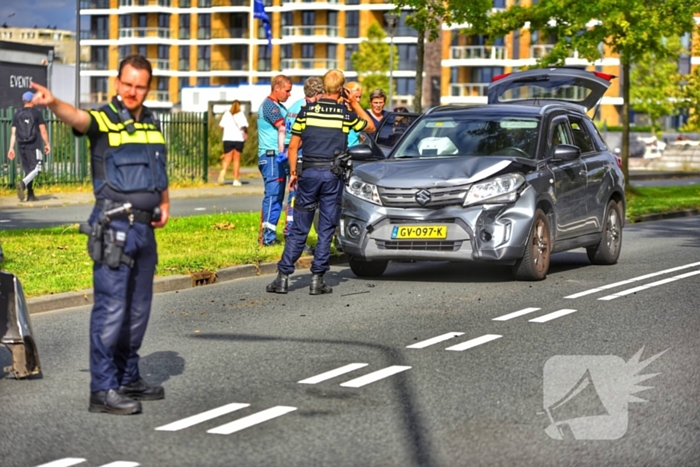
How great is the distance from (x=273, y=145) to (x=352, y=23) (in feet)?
281

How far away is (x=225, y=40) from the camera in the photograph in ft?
335

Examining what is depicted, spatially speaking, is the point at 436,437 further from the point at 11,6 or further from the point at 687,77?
the point at 687,77

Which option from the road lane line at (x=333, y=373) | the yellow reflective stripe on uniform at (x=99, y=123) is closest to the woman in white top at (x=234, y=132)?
the road lane line at (x=333, y=373)

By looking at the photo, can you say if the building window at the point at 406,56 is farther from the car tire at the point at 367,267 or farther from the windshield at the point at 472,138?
the car tire at the point at 367,267

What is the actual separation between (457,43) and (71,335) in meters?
86.6

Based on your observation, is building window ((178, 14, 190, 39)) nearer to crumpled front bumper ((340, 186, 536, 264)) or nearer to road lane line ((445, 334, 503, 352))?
crumpled front bumper ((340, 186, 536, 264))

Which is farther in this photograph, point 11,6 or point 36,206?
point 11,6

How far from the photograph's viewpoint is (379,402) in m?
7.36

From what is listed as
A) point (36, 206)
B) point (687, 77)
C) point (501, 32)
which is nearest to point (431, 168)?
point (36, 206)

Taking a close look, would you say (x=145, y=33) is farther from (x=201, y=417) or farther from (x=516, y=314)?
(x=201, y=417)

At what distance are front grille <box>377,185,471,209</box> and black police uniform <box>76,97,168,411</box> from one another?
5760mm

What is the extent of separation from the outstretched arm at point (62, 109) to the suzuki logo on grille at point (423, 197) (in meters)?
6.04

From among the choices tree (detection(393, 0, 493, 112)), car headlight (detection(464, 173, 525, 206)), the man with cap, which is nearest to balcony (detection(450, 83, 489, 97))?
tree (detection(393, 0, 493, 112))

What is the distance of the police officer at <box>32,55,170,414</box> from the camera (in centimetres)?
703
